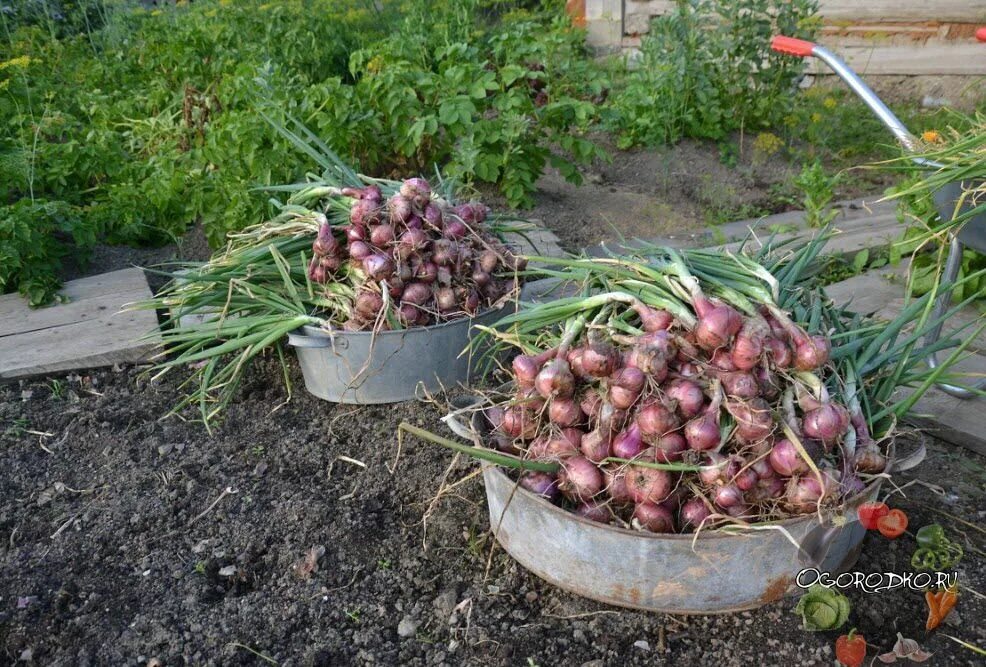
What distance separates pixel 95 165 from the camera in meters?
4.13

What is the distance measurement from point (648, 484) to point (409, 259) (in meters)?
1.19

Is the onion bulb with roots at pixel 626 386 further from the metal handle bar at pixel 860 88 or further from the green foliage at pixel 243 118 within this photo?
the green foliage at pixel 243 118

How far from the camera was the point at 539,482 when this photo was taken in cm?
176

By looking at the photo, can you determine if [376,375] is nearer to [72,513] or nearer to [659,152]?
[72,513]

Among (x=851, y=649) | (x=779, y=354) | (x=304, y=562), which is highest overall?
(x=779, y=354)

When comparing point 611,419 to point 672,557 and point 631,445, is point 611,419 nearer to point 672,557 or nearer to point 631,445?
point 631,445

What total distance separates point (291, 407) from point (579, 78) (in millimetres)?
2968

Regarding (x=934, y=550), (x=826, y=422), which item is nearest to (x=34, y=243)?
(x=826, y=422)

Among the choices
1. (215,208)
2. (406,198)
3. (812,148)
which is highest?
(406,198)

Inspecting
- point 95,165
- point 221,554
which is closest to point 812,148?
point 95,165

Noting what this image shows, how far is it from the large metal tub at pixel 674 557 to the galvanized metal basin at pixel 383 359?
77 centimetres

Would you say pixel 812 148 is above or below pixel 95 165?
below

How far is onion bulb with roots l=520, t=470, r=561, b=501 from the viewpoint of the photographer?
176 centimetres

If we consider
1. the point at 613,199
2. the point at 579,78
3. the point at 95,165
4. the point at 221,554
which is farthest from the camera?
the point at 579,78
